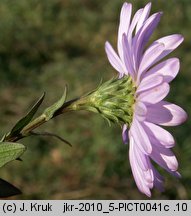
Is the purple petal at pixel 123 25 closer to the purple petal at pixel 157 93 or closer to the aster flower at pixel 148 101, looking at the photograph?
the aster flower at pixel 148 101

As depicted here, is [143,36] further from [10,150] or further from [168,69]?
[10,150]

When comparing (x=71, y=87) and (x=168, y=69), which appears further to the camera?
(x=71, y=87)

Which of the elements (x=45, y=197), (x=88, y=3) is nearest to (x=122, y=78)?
(x=45, y=197)

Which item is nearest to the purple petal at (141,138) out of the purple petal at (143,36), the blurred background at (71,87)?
the purple petal at (143,36)

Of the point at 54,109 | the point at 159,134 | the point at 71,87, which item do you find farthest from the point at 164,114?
the point at 71,87

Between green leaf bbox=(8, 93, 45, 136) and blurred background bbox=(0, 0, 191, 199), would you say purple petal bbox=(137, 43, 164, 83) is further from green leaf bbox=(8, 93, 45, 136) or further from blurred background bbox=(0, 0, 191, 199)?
blurred background bbox=(0, 0, 191, 199)

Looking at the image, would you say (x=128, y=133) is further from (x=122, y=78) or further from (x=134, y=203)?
(x=134, y=203)
